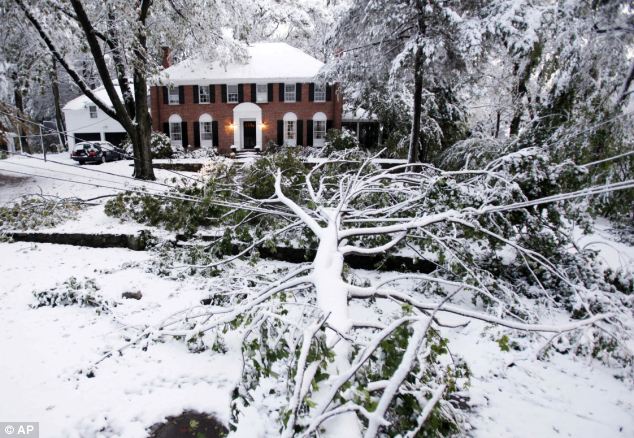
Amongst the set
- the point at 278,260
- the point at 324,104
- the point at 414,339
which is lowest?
the point at 278,260

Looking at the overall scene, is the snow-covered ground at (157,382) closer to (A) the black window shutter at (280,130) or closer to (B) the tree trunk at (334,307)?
(B) the tree trunk at (334,307)

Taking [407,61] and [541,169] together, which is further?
[407,61]

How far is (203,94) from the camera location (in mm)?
23438

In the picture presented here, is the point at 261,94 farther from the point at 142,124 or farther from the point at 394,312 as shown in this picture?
the point at 394,312

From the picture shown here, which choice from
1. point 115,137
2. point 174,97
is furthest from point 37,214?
point 115,137

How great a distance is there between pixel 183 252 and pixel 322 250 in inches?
135

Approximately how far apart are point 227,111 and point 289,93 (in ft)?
14.0

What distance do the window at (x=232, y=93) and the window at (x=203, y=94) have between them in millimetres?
1441

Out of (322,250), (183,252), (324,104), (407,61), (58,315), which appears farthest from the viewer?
(324,104)

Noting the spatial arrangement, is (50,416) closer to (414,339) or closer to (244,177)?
(414,339)

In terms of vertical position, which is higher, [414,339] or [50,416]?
[414,339]

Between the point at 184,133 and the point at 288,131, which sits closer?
the point at 288,131

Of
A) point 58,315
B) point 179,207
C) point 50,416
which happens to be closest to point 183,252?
point 179,207

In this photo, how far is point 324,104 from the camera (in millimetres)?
22875
